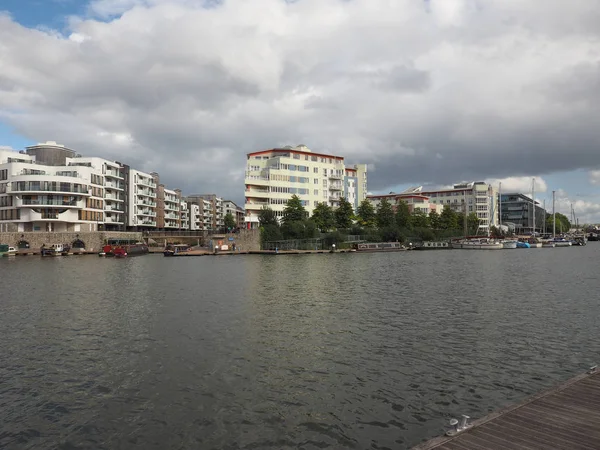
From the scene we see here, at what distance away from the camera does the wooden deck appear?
979cm

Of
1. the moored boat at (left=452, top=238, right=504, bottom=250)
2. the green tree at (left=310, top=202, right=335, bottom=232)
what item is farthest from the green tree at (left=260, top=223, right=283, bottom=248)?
the moored boat at (left=452, top=238, right=504, bottom=250)

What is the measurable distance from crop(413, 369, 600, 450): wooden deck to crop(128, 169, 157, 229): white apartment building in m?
160

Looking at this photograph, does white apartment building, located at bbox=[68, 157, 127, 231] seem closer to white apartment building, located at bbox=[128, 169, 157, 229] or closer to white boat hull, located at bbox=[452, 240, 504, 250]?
white apartment building, located at bbox=[128, 169, 157, 229]

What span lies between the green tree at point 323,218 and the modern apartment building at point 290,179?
918 cm

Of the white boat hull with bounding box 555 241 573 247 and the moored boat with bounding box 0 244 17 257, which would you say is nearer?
the moored boat with bounding box 0 244 17 257

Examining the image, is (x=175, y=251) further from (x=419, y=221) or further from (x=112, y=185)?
(x=419, y=221)

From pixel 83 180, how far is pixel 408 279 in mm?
109820

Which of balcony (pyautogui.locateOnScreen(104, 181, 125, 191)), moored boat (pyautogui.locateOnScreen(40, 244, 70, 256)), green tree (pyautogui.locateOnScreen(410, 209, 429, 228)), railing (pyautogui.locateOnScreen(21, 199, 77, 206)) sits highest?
balcony (pyautogui.locateOnScreen(104, 181, 125, 191))

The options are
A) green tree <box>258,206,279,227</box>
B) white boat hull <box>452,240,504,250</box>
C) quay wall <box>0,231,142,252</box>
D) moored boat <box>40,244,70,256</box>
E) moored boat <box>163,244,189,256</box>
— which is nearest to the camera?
moored boat <box>40,244,70,256</box>

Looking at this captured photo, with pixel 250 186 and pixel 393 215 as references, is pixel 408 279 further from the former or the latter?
pixel 393 215

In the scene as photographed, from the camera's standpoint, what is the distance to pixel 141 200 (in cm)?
16338

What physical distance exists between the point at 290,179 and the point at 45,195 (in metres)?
71.4

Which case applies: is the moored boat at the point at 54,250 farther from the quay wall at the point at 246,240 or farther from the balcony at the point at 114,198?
the quay wall at the point at 246,240

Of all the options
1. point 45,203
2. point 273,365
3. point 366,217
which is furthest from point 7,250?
point 273,365
